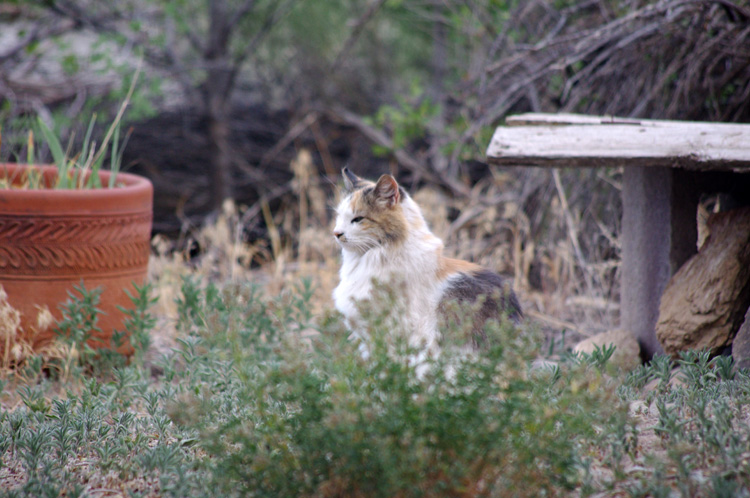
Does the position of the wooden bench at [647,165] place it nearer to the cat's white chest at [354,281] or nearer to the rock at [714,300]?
the rock at [714,300]

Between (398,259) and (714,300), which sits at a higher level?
(398,259)

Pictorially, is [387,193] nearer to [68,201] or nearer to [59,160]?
[68,201]

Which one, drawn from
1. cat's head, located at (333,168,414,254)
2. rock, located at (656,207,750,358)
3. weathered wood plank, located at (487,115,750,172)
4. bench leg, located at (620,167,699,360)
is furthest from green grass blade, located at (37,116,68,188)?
rock, located at (656,207,750,358)

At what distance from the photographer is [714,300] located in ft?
10.6

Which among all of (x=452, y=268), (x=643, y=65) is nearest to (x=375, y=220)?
(x=452, y=268)

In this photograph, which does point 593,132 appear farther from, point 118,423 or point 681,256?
point 118,423

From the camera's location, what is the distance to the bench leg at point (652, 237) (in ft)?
11.7

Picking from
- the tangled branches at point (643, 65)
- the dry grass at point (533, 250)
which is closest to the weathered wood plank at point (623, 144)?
the tangled branches at point (643, 65)

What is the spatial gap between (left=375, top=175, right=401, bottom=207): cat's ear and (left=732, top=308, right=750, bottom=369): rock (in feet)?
5.29

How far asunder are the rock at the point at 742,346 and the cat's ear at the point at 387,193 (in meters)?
1.61

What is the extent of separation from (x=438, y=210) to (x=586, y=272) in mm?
1360

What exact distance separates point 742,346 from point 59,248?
336 centimetres

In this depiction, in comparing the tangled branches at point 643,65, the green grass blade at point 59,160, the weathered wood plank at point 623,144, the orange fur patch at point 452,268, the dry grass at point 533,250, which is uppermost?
the tangled branches at point 643,65

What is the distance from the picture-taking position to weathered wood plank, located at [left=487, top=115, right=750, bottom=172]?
289 cm
